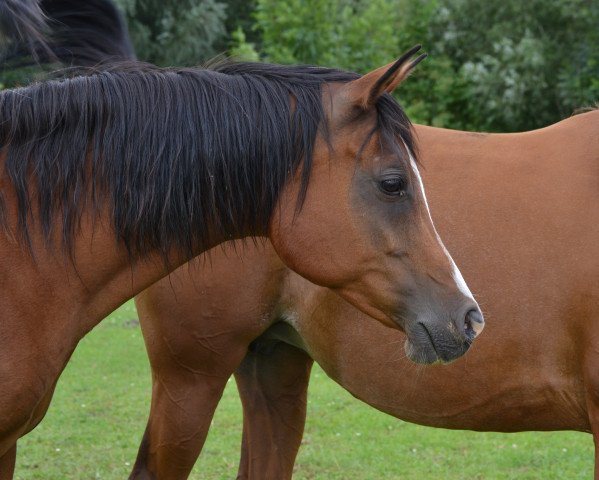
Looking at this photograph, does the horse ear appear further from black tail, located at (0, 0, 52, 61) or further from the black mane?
black tail, located at (0, 0, 52, 61)

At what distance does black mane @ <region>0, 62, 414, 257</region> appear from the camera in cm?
275

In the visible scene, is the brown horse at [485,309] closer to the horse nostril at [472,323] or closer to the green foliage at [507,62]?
the horse nostril at [472,323]

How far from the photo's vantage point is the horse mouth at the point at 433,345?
274 centimetres

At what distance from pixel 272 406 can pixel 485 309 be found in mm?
1411

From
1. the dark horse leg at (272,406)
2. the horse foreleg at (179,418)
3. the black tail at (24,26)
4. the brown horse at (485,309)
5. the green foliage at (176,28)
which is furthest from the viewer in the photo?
the green foliage at (176,28)

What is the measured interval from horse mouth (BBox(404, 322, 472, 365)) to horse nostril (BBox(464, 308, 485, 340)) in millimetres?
30

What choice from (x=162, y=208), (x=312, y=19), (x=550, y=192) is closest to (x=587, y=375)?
(x=550, y=192)

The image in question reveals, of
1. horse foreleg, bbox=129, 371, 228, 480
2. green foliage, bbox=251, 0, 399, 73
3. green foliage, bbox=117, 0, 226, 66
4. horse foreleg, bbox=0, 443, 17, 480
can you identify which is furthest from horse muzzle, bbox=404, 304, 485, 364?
green foliage, bbox=117, 0, 226, 66

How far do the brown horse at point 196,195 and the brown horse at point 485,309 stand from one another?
734 millimetres

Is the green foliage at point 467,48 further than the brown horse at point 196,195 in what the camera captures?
Yes

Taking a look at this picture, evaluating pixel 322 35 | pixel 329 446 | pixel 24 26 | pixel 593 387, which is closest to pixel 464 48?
pixel 322 35

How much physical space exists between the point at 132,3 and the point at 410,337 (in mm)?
17877

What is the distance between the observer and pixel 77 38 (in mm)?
4195

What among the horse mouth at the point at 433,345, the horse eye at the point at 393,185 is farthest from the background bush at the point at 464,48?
the horse mouth at the point at 433,345
